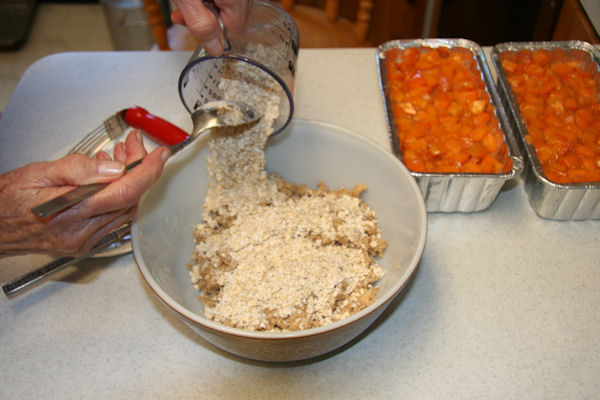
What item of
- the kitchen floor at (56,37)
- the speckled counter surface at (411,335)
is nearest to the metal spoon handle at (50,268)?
the speckled counter surface at (411,335)

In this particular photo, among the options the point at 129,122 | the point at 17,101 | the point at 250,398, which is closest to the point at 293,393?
the point at 250,398

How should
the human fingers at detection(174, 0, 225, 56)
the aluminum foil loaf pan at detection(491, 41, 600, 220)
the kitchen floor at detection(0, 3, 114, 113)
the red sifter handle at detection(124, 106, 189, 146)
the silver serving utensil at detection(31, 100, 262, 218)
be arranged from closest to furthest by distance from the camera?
the human fingers at detection(174, 0, 225, 56)
the silver serving utensil at detection(31, 100, 262, 218)
the aluminum foil loaf pan at detection(491, 41, 600, 220)
the red sifter handle at detection(124, 106, 189, 146)
the kitchen floor at detection(0, 3, 114, 113)

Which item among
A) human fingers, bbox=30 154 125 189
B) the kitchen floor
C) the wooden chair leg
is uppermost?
human fingers, bbox=30 154 125 189

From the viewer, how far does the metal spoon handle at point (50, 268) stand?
3.25 feet

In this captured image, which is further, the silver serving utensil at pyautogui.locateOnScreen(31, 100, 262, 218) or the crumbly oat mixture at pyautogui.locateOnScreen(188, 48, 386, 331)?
the silver serving utensil at pyautogui.locateOnScreen(31, 100, 262, 218)

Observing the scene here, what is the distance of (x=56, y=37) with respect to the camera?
321cm

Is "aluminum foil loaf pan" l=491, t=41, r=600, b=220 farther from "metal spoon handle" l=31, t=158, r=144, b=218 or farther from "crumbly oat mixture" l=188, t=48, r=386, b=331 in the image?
"metal spoon handle" l=31, t=158, r=144, b=218

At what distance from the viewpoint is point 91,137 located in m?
1.30

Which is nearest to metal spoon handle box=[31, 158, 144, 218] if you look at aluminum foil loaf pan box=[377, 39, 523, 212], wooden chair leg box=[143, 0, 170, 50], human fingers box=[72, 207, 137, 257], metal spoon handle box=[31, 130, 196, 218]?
metal spoon handle box=[31, 130, 196, 218]

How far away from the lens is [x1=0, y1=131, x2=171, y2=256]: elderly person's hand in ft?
2.75

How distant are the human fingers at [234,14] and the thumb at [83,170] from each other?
13.8 inches

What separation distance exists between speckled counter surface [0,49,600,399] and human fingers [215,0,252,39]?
55 centimetres

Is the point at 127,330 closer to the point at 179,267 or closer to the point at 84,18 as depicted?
the point at 179,267

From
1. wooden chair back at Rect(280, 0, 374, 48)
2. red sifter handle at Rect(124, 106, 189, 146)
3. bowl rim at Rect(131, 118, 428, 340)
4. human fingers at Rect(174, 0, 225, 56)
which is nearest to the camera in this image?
bowl rim at Rect(131, 118, 428, 340)
